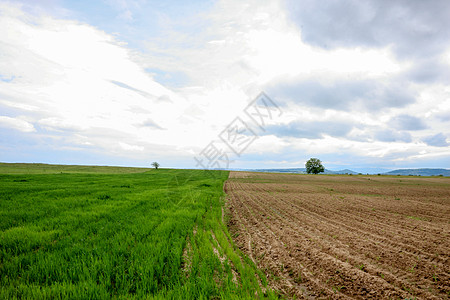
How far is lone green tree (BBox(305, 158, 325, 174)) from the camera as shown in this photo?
345ft

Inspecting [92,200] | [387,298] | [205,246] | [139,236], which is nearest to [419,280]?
[387,298]

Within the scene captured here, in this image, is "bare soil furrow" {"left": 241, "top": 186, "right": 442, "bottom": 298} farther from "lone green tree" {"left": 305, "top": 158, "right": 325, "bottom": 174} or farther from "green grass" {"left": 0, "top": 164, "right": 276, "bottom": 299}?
"lone green tree" {"left": 305, "top": 158, "right": 325, "bottom": 174}

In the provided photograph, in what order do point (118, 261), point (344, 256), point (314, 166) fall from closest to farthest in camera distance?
point (118, 261) → point (344, 256) → point (314, 166)

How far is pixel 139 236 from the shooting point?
6.27 metres

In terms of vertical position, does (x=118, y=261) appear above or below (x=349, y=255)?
above

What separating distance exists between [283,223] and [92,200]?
477 inches

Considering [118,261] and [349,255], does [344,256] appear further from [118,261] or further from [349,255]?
[118,261]

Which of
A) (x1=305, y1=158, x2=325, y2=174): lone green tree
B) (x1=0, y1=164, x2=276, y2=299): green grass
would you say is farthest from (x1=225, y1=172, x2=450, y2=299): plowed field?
(x1=305, y1=158, x2=325, y2=174): lone green tree

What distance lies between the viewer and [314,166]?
350 feet

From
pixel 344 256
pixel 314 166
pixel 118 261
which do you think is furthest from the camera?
pixel 314 166

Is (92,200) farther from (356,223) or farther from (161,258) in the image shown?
(356,223)

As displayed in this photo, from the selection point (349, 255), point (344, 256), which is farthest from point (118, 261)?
point (349, 255)

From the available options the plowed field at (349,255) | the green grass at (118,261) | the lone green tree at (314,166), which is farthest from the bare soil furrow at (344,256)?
the lone green tree at (314,166)

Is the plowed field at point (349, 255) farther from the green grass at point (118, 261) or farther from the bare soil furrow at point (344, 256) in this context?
the green grass at point (118, 261)
